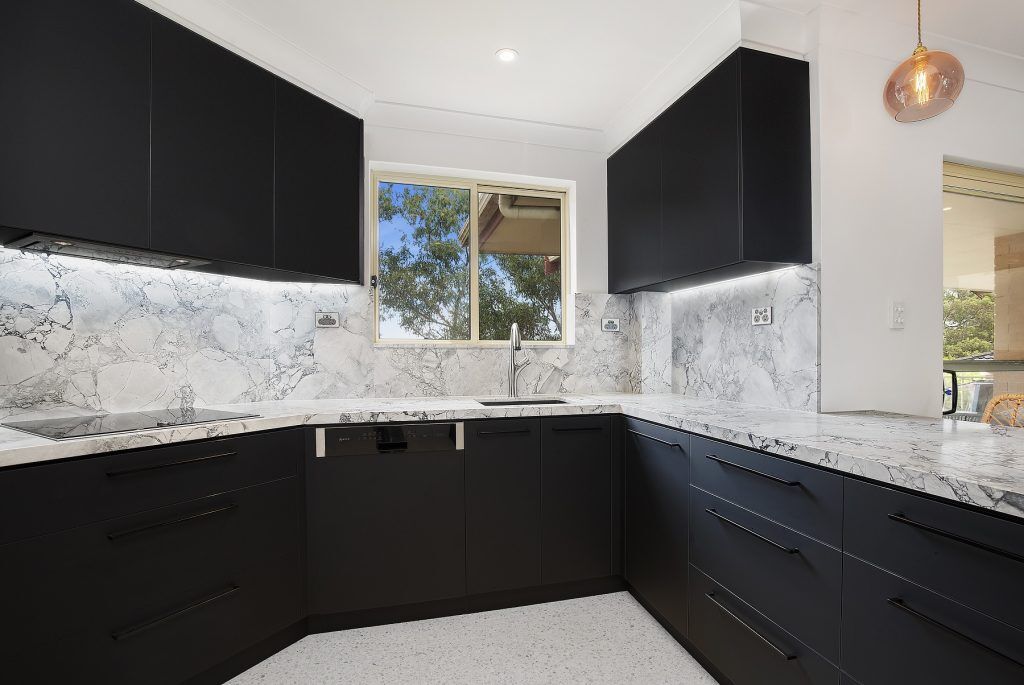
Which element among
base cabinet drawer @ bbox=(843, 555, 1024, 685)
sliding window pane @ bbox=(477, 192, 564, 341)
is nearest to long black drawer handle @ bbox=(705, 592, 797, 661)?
base cabinet drawer @ bbox=(843, 555, 1024, 685)

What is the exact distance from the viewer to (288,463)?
1.98 meters

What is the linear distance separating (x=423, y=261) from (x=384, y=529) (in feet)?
5.21

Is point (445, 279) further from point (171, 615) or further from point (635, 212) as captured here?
point (171, 615)

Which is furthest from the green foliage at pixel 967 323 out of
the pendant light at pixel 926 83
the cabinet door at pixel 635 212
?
the cabinet door at pixel 635 212

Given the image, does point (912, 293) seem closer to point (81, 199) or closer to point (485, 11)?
point (485, 11)

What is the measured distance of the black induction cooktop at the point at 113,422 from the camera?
152 cm

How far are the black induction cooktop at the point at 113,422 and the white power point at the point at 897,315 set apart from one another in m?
2.68

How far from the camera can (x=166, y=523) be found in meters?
1.58

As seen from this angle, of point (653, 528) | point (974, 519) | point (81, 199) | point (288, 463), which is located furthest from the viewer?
point (653, 528)

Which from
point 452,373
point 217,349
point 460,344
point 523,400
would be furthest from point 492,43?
point 217,349

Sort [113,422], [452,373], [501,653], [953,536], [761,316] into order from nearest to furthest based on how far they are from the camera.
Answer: [953,536] → [113,422] → [501,653] → [761,316] → [452,373]

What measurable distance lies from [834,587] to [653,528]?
919 mm

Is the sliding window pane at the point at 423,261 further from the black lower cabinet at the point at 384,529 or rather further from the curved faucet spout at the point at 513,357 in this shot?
the black lower cabinet at the point at 384,529

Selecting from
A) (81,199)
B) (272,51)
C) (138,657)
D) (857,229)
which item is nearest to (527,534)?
(138,657)
